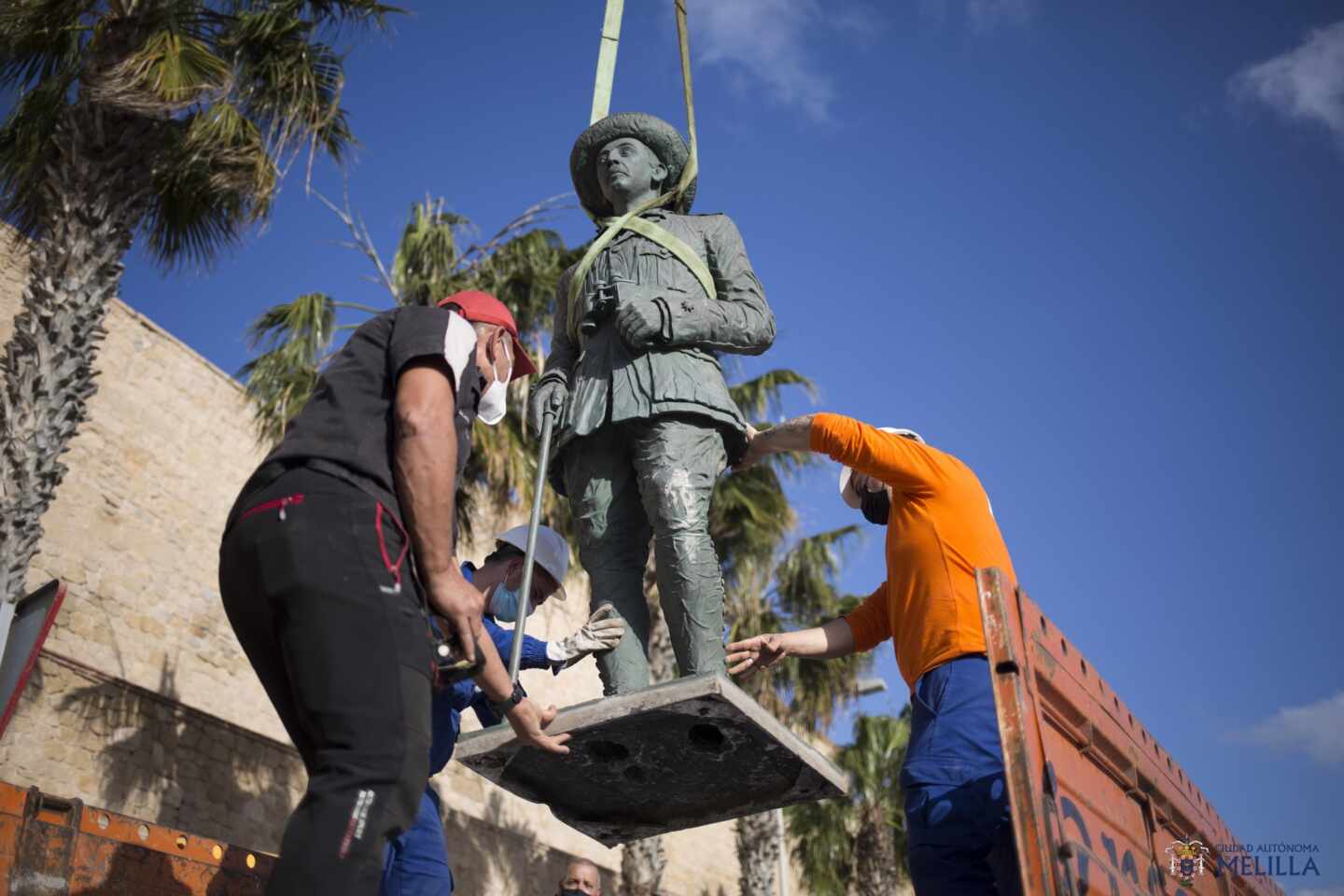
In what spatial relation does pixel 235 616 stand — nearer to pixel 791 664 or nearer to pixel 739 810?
pixel 739 810

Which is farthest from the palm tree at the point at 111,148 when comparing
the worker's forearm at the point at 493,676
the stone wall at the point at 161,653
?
the worker's forearm at the point at 493,676

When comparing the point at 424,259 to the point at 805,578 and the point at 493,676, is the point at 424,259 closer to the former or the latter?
the point at 805,578

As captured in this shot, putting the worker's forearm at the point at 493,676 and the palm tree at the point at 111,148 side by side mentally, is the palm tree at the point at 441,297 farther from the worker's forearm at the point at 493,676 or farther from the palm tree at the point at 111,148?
the worker's forearm at the point at 493,676

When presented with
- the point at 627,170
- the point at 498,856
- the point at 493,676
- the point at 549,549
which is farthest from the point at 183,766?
the point at 493,676

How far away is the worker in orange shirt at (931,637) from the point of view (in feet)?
10.5

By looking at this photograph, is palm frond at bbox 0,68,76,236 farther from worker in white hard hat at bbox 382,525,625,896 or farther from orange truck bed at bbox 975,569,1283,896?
orange truck bed at bbox 975,569,1283,896

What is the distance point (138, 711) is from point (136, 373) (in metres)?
5.55

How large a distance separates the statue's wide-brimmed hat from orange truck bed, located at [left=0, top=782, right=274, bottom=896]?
2734 millimetres

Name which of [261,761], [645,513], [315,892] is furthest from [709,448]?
[261,761]

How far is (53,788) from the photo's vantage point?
1095 centimetres

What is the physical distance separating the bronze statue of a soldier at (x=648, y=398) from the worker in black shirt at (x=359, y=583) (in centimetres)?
125

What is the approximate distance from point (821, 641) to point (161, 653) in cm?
1267

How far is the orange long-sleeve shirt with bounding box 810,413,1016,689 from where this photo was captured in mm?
3570

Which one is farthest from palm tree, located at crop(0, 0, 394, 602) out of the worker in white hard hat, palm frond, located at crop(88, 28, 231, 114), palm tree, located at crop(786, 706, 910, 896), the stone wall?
palm tree, located at crop(786, 706, 910, 896)
